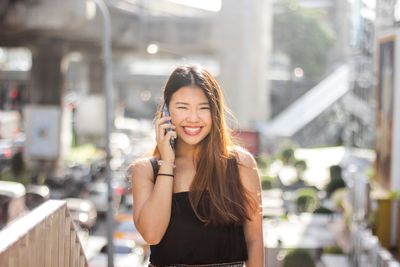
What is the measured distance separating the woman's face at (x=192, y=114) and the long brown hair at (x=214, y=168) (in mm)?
25

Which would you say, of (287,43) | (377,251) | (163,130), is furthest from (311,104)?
(163,130)

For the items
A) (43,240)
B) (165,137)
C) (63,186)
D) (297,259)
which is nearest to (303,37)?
(63,186)

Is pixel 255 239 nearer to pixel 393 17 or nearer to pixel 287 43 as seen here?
pixel 393 17

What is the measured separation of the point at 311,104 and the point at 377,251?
5580cm

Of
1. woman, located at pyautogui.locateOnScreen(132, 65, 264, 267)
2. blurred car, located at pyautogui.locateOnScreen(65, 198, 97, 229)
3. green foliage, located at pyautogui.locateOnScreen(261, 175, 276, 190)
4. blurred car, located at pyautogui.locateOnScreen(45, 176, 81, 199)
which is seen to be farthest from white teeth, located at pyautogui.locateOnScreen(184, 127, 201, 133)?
blurred car, located at pyautogui.locateOnScreen(45, 176, 81, 199)

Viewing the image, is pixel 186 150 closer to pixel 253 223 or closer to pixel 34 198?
pixel 253 223

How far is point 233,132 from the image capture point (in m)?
4.48

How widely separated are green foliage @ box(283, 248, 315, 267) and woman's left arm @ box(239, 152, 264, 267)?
35.6 ft

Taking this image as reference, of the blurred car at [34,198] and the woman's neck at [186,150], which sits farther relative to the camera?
the blurred car at [34,198]

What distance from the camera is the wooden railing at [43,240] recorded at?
280cm

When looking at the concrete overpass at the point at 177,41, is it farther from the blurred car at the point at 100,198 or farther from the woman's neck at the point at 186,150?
the woman's neck at the point at 186,150

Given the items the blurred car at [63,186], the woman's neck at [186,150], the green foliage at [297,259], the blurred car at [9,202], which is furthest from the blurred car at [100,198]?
the woman's neck at [186,150]

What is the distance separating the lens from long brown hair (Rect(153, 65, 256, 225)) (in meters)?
3.73

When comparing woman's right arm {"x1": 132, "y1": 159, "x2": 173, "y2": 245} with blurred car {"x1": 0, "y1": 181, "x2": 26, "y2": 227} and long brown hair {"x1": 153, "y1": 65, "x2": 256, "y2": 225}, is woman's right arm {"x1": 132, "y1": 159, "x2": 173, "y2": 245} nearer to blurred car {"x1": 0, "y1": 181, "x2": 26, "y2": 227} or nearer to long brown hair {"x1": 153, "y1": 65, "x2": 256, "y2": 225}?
long brown hair {"x1": 153, "y1": 65, "x2": 256, "y2": 225}
